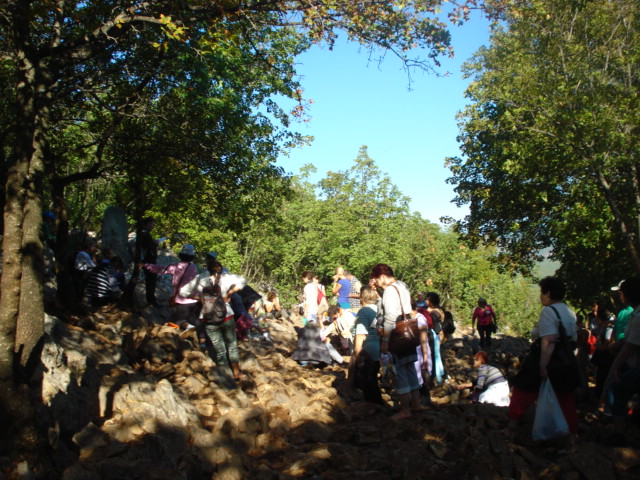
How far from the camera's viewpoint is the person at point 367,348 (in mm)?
7285

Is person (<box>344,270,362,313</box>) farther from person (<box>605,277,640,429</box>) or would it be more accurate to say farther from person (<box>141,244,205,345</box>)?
person (<box>605,277,640,429</box>)

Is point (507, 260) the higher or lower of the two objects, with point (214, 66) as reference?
lower

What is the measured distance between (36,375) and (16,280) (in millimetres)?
1154

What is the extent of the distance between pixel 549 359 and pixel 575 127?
37.8 feet

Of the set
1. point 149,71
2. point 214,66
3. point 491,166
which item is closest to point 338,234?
point 491,166

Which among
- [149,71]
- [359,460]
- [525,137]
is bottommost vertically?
[359,460]

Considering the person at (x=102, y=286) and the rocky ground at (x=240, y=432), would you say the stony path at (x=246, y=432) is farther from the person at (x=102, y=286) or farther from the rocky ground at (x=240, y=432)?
the person at (x=102, y=286)

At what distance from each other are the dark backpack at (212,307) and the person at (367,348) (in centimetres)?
187

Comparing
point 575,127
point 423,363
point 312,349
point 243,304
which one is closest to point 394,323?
point 423,363

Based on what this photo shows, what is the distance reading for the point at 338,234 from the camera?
36.5m

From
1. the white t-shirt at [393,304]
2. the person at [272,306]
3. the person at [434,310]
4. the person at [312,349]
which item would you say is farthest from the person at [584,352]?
the person at [272,306]

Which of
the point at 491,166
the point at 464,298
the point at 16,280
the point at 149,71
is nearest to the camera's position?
the point at 16,280

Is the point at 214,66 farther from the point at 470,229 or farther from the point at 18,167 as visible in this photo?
the point at 470,229

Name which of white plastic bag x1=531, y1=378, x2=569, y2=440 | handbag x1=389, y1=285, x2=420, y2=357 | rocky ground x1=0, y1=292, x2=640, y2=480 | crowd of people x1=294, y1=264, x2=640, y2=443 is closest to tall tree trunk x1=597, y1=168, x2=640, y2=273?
crowd of people x1=294, y1=264, x2=640, y2=443
